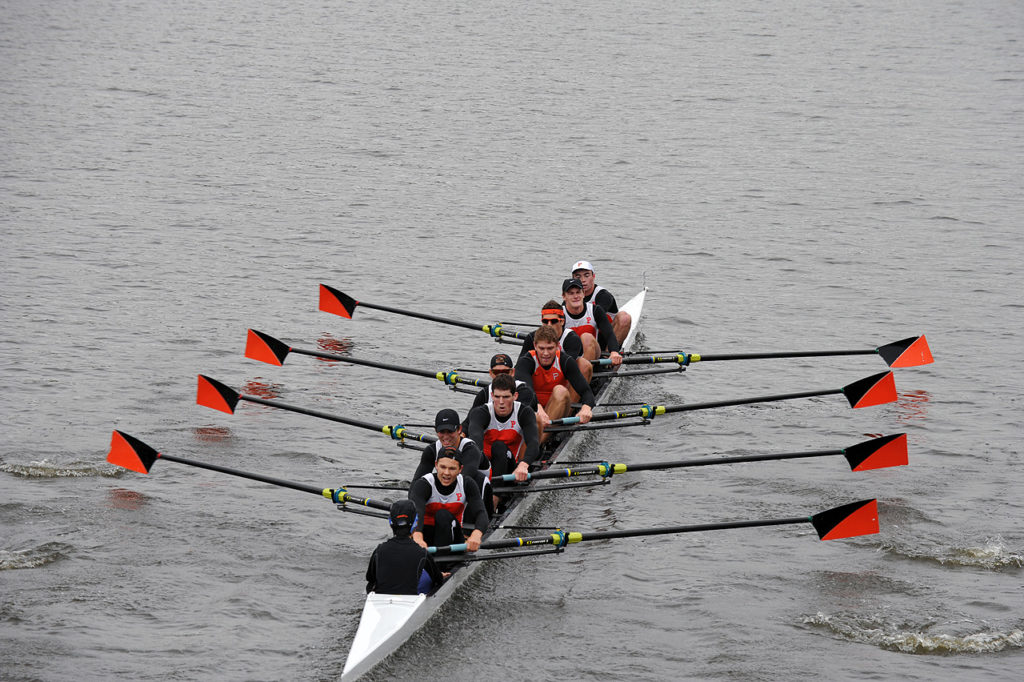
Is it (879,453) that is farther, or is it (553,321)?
(553,321)

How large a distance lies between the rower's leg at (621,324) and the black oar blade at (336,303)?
4.35m

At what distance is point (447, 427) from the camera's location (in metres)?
11.9

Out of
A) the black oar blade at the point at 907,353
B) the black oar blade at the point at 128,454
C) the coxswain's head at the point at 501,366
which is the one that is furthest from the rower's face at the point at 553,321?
Answer: the black oar blade at the point at 907,353

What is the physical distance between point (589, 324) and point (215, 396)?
5052 millimetres

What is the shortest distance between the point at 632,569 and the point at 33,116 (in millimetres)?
27221

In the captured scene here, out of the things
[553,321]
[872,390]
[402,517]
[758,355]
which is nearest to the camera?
[402,517]

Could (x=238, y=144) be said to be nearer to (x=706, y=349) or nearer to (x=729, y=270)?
(x=729, y=270)

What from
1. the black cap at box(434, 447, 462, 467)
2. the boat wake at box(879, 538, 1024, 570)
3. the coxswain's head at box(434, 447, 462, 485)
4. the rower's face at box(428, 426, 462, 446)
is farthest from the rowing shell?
the boat wake at box(879, 538, 1024, 570)

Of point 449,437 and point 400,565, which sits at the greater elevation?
point 449,437

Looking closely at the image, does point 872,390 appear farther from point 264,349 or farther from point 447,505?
point 264,349

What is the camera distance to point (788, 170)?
32469mm

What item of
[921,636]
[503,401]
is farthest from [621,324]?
→ [921,636]

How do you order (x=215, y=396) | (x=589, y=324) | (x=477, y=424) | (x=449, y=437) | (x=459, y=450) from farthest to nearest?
(x=589, y=324) → (x=215, y=396) → (x=477, y=424) → (x=459, y=450) → (x=449, y=437)

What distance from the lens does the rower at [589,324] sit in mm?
16766
